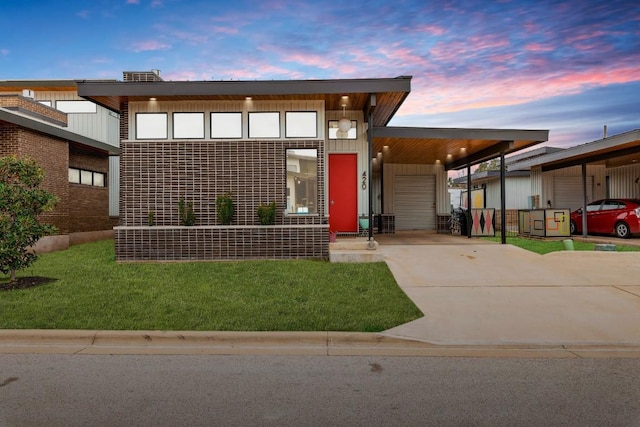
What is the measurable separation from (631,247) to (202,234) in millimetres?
12580

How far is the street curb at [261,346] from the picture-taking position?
18.0 feet

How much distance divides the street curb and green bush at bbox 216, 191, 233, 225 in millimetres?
5685

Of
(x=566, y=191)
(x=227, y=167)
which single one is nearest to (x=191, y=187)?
(x=227, y=167)

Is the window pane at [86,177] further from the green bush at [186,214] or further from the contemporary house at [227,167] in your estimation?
the green bush at [186,214]

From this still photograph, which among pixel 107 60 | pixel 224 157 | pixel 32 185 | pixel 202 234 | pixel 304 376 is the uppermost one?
pixel 107 60

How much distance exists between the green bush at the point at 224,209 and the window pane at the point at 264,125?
189 centimetres

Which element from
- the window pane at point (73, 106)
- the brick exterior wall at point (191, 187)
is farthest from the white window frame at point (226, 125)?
the window pane at point (73, 106)

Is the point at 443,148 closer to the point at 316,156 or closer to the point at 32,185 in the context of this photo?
the point at 316,156

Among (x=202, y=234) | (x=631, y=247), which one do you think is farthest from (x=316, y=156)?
(x=631, y=247)

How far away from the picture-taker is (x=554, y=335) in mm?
6016

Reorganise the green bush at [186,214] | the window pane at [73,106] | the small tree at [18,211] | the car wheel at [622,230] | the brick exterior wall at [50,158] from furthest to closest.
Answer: the window pane at [73,106] < the car wheel at [622,230] < the brick exterior wall at [50,158] < the green bush at [186,214] < the small tree at [18,211]

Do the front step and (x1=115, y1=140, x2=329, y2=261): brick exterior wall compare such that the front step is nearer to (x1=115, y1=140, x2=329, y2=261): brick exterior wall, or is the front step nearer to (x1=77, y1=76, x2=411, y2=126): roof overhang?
(x1=115, y1=140, x2=329, y2=261): brick exterior wall

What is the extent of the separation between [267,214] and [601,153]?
13.2 meters

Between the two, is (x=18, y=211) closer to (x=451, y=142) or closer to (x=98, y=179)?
(x=98, y=179)
